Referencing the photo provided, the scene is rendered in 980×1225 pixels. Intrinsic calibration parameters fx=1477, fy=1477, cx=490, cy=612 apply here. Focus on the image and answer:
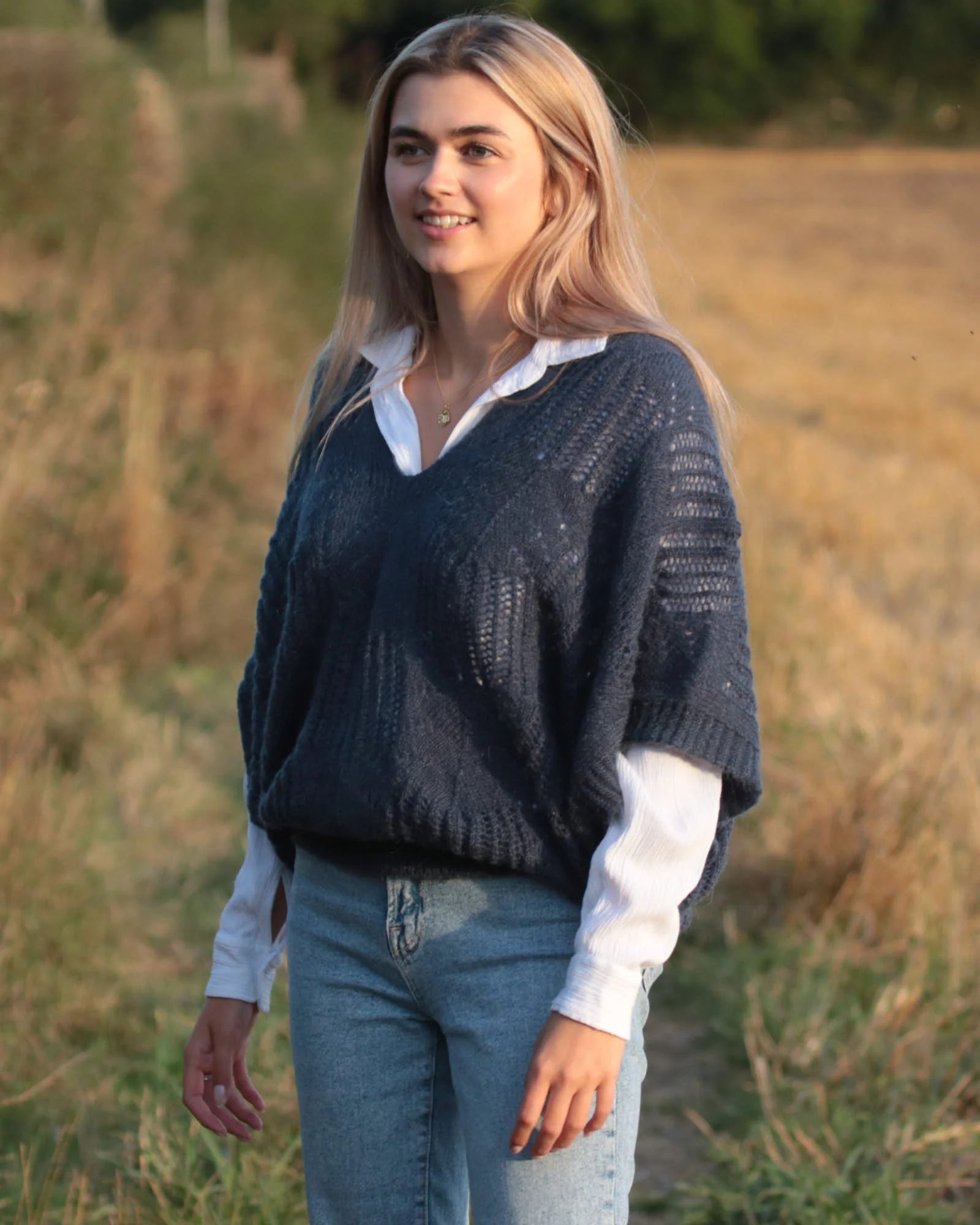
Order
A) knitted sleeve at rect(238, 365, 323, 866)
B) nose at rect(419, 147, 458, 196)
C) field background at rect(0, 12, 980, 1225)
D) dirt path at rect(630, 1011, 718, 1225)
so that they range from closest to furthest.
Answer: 1. nose at rect(419, 147, 458, 196)
2. knitted sleeve at rect(238, 365, 323, 866)
3. field background at rect(0, 12, 980, 1225)
4. dirt path at rect(630, 1011, 718, 1225)

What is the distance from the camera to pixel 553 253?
1806 millimetres

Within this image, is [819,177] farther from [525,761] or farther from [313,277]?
[525,761]

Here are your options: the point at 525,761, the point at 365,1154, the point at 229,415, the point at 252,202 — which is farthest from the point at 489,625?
the point at 252,202

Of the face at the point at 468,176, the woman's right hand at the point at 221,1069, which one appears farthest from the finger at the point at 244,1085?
the face at the point at 468,176

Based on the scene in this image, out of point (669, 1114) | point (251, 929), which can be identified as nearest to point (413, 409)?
point (251, 929)

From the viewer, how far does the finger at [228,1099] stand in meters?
1.99

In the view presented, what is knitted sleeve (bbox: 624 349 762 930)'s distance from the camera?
63.2 inches

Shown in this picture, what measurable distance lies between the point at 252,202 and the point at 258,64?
17339 mm

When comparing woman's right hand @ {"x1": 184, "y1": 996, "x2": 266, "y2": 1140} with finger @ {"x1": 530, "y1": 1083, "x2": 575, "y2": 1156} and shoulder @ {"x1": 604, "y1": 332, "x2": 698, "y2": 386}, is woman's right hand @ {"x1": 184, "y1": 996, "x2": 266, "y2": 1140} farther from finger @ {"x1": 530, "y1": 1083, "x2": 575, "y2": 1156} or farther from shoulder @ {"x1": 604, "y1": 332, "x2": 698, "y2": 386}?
shoulder @ {"x1": 604, "y1": 332, "x2": 698, "y2": 386}

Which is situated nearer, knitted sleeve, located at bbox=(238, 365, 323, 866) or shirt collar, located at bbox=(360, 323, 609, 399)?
shirt collar, located at bbox=(360, 323, 609, 399)

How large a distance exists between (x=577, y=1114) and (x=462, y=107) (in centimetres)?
116

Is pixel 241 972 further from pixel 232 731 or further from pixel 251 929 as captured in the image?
pixel 232 731

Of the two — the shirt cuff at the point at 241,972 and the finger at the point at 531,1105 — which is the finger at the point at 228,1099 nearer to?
the shirt cuff at the point at 241,972

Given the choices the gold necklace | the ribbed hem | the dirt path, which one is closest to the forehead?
the gold necklace
